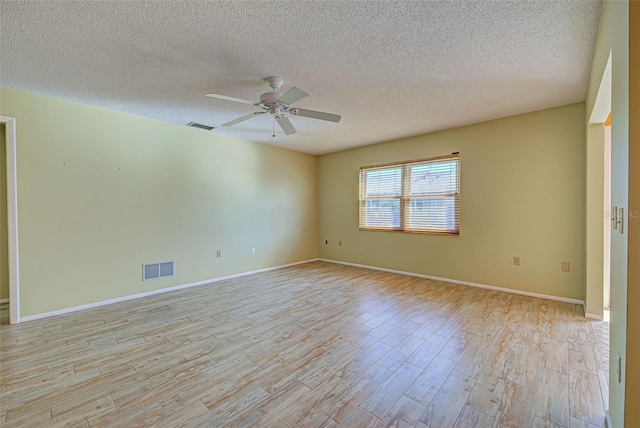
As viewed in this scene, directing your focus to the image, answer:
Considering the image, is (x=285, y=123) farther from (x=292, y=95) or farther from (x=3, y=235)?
(x=3, y=235)

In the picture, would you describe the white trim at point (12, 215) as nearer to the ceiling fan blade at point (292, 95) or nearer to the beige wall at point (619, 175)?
the ceiling fan blade at point (292, 95)

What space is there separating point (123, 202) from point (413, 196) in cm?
448

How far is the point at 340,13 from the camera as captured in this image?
1791 mm

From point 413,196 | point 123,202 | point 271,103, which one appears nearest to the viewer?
point 271,103

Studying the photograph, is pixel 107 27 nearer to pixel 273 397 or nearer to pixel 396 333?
pixel 273 397

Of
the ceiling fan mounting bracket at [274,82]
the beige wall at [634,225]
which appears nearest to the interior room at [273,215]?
the beige wall at [634,225]

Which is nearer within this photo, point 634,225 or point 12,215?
point 634,225

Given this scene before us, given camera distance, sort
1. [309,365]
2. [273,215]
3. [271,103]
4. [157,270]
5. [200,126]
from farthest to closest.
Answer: [273,215]
[200,126]
[157,270]
[271,103]
[309,365]

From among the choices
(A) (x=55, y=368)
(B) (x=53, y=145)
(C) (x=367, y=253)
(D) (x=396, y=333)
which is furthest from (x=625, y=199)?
(B) (x=53, y=145)

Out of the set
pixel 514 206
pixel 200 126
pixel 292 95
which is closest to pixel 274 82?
pixel 292 95

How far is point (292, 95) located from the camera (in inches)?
95.0

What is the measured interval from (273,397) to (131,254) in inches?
121

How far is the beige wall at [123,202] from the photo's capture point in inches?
120

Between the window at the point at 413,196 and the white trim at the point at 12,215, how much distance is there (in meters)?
4.96
